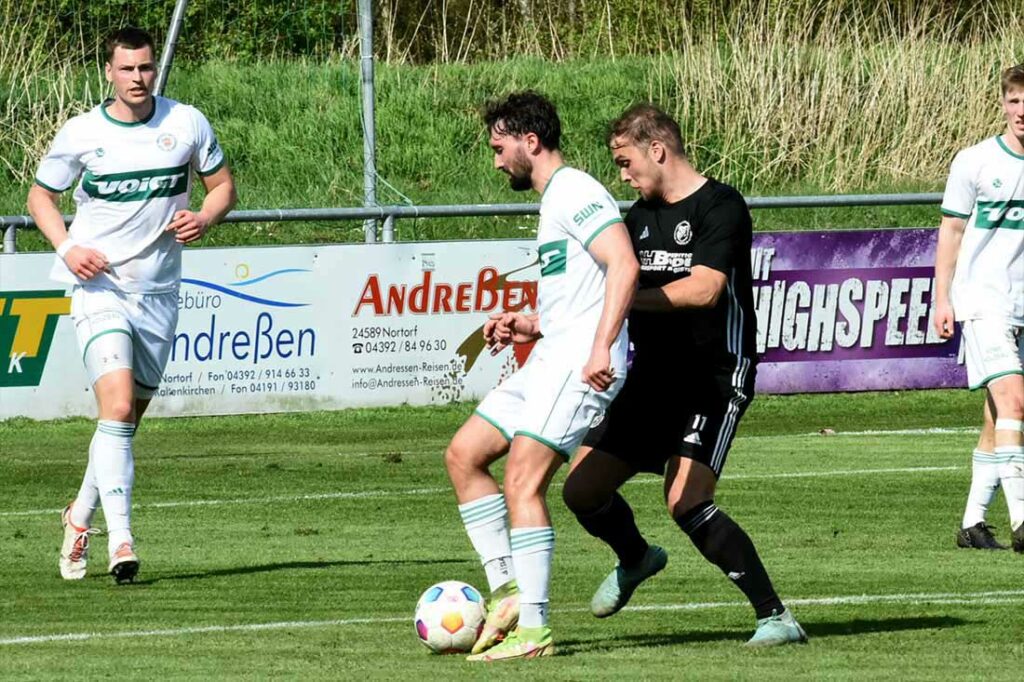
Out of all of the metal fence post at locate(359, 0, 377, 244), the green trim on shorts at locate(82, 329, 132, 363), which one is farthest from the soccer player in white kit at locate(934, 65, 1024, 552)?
the metal fence post at locate(359, 0, 377, 244)

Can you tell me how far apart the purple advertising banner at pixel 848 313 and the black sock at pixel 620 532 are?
9.31 meters

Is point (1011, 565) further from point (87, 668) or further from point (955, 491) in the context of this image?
point (87, 668)

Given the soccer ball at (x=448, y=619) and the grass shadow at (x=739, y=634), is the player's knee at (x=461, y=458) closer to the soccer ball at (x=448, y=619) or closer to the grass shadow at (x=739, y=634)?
the soccer ball at (x=448, y=619)

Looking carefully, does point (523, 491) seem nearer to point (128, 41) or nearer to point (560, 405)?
point (560, 405)

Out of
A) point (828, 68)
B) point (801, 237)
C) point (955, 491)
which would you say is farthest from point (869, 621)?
point (828, 68)

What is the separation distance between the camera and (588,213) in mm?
6969

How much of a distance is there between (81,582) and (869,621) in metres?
3.42

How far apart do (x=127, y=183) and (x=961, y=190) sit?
12.8ft

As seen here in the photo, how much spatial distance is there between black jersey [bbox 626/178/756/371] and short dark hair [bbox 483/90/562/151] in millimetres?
517

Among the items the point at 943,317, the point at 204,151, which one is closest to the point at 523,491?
the point at 204,151

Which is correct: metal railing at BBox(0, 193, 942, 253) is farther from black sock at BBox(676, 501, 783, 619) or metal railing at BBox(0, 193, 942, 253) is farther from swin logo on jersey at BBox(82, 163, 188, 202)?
black sock at BBox(676, 501, 783, 619)

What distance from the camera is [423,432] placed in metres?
15.6

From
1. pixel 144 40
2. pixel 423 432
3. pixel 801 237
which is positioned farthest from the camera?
pixel 801 237

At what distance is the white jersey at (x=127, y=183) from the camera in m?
9.10
